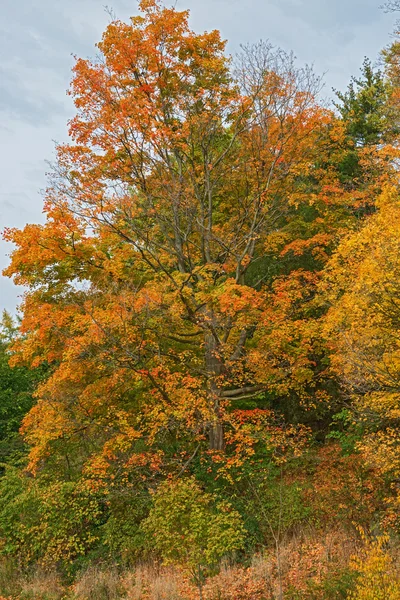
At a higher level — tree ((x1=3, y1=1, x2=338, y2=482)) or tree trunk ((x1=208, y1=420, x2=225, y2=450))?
tree ((x1=3, y1=1, x2=338, y2=482))

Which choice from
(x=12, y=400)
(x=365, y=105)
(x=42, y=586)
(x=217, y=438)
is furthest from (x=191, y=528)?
(x=365, y=105)

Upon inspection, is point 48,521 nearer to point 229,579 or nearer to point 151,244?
point 229,579

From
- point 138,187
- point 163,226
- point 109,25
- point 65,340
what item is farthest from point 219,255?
point 109,25

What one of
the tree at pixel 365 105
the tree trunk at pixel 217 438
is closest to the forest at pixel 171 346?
the tree trunk at pixel 217 438

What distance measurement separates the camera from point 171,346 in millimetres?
16688

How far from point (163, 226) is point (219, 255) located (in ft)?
6.93

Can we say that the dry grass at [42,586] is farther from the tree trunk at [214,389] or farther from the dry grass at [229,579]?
the tree trunk at [214,389]

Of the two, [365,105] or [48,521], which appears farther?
[365,105]

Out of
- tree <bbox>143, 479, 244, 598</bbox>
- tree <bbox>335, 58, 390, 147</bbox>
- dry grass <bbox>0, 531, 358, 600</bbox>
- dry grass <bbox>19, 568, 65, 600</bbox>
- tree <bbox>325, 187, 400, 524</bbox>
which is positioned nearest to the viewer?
tree <bbox>325, 187, 400, 524</bbox>

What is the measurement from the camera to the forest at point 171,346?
1245 centimetres

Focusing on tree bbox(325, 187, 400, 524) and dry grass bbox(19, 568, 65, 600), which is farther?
dry grass bbox(19, 568, 65, 600)

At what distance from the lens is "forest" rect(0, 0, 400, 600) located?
40.9 feet

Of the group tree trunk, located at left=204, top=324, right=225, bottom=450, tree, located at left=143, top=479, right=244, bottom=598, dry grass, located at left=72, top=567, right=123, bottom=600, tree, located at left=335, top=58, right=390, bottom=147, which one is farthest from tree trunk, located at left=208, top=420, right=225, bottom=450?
tree, located at left=335, top=58, right=390, bottom=147

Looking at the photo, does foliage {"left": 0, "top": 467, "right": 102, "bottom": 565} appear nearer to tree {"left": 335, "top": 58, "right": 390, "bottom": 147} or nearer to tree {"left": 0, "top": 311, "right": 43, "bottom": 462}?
tree {"left": 0, "top": 311, "right": 43, "bottom": 462}
